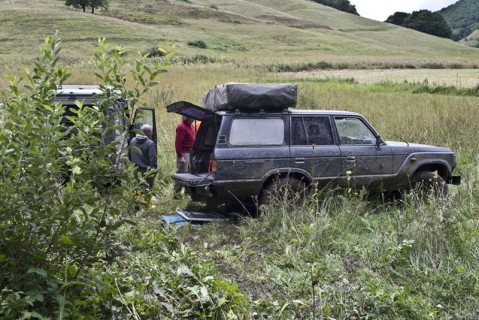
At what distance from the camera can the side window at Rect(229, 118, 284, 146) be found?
8102 millimetres

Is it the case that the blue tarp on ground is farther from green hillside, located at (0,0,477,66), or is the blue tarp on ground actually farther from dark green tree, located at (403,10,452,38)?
dark green tree, located at (403,10,452,38)

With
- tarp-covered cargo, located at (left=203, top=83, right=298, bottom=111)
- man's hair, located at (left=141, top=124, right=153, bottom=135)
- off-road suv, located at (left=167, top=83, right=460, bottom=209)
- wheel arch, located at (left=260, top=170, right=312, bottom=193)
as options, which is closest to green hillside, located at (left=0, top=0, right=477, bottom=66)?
man's hair, located at (left=141, top=124, right=153, bottom=135)

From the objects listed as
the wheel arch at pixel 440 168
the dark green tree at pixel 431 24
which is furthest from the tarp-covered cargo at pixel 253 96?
the dark green tree at pixel 431 24

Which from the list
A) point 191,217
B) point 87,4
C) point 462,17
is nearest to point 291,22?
point 87,4

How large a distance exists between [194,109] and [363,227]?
10.3 ft

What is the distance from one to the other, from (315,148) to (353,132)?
899 mm

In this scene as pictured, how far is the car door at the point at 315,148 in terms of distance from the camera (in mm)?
8250

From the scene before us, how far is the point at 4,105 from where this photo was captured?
3.66 m

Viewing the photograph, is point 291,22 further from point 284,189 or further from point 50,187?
point 50,187

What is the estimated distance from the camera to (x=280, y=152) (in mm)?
8148

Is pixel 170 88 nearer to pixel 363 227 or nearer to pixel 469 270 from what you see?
pixel 363 227

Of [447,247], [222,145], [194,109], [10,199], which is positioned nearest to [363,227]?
[447,247]

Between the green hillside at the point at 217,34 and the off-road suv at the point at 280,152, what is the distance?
32935mm

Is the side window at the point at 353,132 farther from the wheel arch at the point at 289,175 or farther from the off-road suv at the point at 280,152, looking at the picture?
the wheel arch at the point at 289,175
